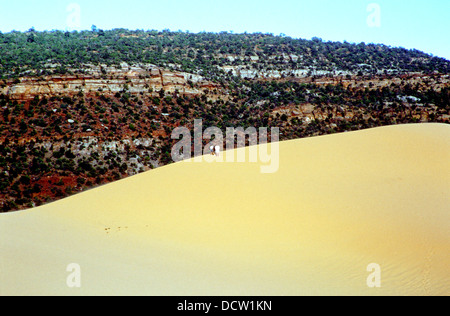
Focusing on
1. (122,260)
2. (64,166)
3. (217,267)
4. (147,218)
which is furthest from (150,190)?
(64,166)

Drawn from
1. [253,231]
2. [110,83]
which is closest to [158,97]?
[110,83]

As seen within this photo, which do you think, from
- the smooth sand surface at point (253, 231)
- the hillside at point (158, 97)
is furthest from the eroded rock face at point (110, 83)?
the smooth sand surface at point (253, 231)

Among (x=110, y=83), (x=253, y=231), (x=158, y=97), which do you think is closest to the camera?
(x=253, y=231)

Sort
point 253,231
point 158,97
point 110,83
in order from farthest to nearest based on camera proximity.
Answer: point 158,97, point 110,83, point 253,231

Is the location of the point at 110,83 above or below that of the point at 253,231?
above

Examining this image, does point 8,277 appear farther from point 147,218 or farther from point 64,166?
point 64,166

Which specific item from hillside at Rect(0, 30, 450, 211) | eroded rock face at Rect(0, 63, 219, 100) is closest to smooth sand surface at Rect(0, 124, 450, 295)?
hillside at Rect(0, 30, 450, 211)

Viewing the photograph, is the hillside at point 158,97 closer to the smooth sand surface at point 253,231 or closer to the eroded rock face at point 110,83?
the eroded rock face at point 110,83

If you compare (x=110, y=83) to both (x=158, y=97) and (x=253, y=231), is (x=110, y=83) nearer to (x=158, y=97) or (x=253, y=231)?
(x=158, y=97)
